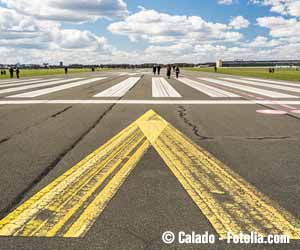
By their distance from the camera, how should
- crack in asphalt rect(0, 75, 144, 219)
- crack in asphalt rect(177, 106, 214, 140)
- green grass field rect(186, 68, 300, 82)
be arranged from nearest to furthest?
crack in asphalt rect(0, 75, 144, 219) → crack in asphalt rect(177, 106, 214, 140) → green grass field rect(186, 68, 300, 82)

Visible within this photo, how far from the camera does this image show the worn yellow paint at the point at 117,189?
3100mm

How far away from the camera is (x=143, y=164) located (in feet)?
16.4

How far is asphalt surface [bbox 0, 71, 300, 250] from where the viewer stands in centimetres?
295

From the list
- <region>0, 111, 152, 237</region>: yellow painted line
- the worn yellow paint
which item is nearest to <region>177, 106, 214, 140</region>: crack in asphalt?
the worn yellow paint

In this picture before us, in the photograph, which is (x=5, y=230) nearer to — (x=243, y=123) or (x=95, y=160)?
(x=95, y=160)

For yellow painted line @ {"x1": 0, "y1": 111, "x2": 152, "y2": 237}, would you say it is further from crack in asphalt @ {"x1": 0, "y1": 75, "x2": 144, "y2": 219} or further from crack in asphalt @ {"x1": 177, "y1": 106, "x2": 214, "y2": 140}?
crack in asphalt @ {"x1": 177, "y1": 106, "x2": 214, "y2": 140}

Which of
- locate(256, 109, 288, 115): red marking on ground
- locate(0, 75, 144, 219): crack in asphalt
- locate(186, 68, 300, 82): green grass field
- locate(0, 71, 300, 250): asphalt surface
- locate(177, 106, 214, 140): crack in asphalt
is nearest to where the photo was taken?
locate(0, 71, 300, 250): asphalt surface

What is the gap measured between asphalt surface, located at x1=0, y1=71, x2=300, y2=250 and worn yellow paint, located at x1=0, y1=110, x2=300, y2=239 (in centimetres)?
12

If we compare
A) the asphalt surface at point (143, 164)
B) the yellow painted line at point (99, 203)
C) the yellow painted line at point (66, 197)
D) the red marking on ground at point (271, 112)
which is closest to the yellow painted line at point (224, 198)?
the asphalt surface at point (143, 164)

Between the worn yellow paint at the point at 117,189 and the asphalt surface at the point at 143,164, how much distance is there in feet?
0.41

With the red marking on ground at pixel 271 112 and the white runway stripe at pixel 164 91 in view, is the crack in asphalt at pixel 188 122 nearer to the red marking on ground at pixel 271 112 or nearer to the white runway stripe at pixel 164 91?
the red marking on ground at pixel 271 112

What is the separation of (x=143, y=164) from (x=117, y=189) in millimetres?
1056

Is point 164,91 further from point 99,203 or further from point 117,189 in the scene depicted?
point 99,203

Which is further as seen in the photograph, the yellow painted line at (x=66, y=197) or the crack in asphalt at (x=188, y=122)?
the crack in asphalt at (x=188, y=122)
